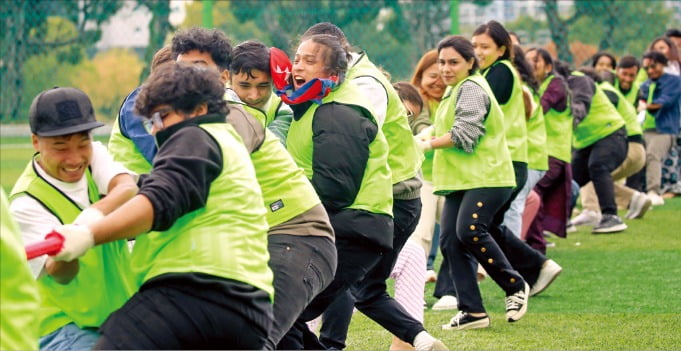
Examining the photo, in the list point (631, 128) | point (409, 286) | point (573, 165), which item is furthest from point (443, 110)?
point (631, 128)

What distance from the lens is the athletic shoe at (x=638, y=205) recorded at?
13422 mm

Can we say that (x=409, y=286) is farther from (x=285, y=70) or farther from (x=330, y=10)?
(x=330, y=10)

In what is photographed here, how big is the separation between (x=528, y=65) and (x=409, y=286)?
317 cm

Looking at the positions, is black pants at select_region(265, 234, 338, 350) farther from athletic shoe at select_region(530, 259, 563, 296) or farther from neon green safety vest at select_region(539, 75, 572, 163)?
neon green safety vest at select_region(539, 75, 572, 163)

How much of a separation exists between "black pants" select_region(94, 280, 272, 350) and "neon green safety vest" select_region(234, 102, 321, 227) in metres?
0.79

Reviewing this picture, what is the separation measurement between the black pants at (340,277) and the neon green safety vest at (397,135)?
759mm

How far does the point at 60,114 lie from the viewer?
12.3 feet

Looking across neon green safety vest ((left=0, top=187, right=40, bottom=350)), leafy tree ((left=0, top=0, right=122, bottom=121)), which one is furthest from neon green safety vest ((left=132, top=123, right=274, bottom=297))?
leafy tree ((left=0, top=0, right=122, bottom=121))

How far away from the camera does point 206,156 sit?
3627 millimetres

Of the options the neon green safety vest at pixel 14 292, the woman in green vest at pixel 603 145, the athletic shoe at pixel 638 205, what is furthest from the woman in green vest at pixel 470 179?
the athletic shoe at pixel 638 205

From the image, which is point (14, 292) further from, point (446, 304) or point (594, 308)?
point (594, 308)

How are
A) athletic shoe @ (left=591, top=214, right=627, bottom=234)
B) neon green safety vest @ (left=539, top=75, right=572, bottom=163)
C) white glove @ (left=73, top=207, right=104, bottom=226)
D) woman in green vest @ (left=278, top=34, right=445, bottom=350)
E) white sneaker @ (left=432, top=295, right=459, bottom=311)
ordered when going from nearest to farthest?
white glove @ (left=73, top=207, right=104, bottom=226) < woman in green vest @ (left=278, top=34, right=445, bottom=350) < white sneaker @ (left=432, top=295, right=459, bottom=311) < neon green safety vest @ (left=539, top=75, right=572, bottom=163) < athletic shoe @ (left=591, top=214, right=627, bottom=234)

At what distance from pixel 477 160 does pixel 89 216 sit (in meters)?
4.07

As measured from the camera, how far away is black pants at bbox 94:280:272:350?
141 inches
